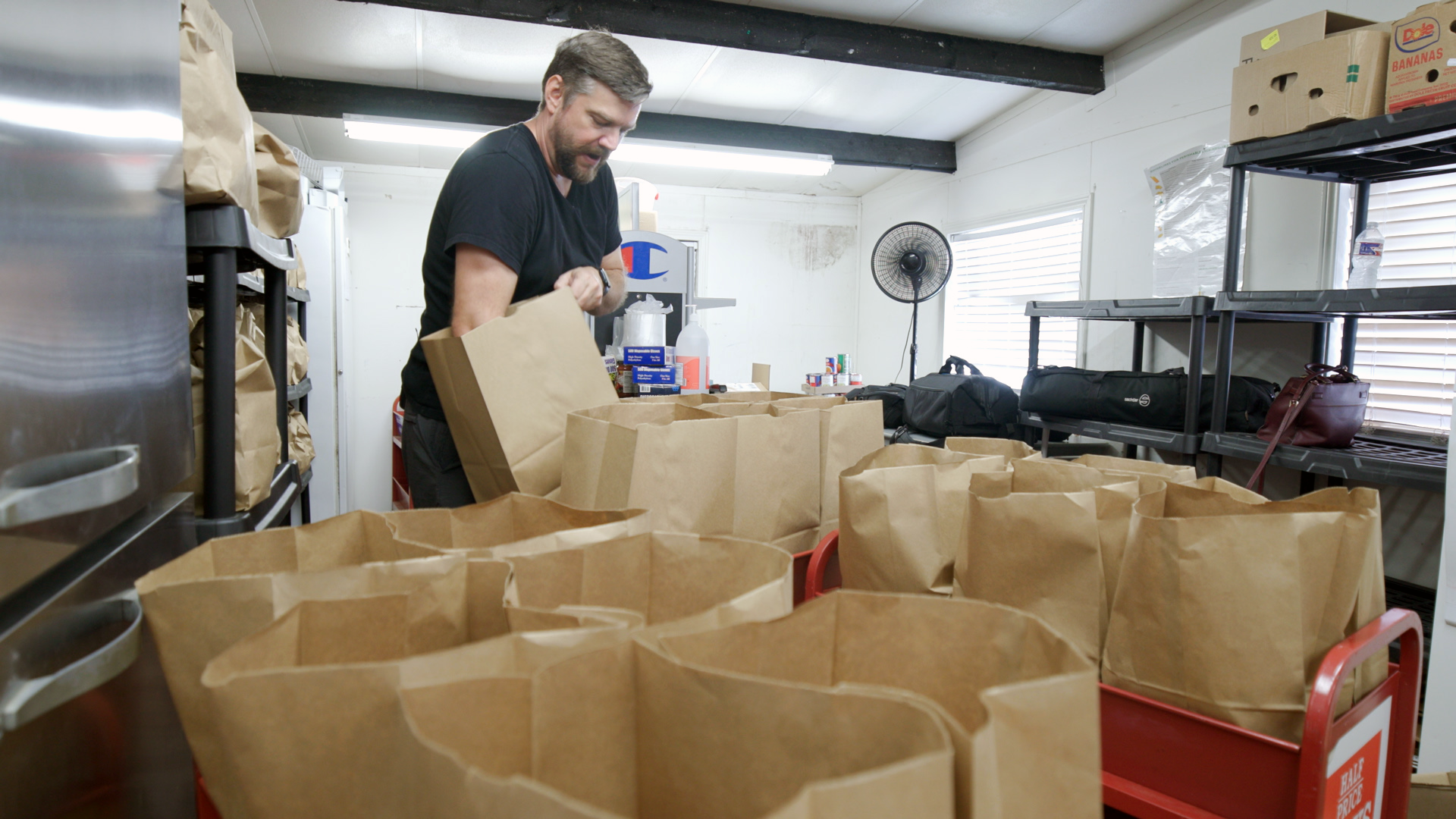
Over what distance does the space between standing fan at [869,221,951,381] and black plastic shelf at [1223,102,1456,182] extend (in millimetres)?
2127

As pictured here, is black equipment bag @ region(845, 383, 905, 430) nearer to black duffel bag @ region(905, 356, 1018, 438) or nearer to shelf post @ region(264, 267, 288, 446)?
black duffel bag @ region(905, 356, 1018, 438)

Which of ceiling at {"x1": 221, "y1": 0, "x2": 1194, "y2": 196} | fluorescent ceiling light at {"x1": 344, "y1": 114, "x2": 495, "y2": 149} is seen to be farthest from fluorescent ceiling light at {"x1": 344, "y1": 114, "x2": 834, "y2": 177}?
ceiling at {"x1": 221, "y1": 0, "x2": 1194, "y2": 196}

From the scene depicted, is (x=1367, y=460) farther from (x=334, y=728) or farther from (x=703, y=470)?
(x=334, y=728)

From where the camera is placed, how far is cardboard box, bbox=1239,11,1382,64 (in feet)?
7.26

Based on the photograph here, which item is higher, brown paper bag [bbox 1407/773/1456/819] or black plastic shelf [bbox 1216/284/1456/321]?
black plastic shelf [bbox 1216/284/1456/321]

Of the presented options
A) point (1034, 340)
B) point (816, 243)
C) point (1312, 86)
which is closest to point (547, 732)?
point (1312, 86)

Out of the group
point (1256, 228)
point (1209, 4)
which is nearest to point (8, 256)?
point (1256, 228)

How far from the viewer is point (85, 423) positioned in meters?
0.64

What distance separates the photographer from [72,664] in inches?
24.0

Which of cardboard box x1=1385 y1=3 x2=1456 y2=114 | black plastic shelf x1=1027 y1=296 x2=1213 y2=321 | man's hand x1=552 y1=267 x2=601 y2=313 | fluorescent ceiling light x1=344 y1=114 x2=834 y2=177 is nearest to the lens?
man's hand x1=552 y1=267 x2=601 y2=313

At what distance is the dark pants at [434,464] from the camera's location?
135 centimetres

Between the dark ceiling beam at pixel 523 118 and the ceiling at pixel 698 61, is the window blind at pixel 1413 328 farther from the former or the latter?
the dark ceiling beam at pixel 523 118

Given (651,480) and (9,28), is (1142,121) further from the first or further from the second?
(9,28)

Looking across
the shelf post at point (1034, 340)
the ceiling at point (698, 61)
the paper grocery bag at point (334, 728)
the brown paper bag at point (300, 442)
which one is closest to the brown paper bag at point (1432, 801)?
the paper grocery bag at point (334, 728)
